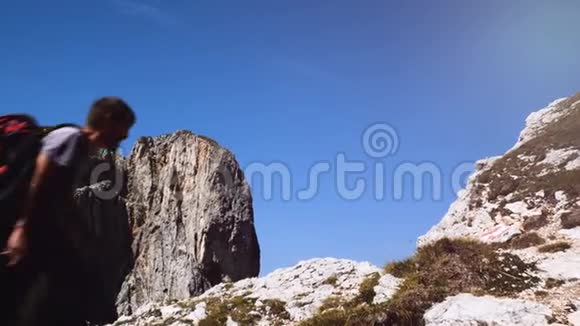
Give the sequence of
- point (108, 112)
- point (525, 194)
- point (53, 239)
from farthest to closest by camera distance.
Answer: point (525, 194), point (108, 112), point (53, 239)

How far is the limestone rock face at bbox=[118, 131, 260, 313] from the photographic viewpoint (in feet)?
147

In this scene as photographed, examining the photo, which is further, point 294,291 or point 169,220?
point 169,220

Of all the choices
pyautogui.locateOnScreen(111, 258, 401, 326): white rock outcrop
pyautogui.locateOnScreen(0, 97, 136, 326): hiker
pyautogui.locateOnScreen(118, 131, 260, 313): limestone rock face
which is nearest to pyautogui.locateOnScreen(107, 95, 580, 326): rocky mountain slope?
pyautogui.locateOnScreen(111, 258, 401, 326): white rock outcrop

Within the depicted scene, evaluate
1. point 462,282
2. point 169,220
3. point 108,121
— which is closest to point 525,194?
point 462,282

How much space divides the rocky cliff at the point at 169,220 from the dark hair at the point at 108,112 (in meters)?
37.7

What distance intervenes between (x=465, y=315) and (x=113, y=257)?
51.8 meters

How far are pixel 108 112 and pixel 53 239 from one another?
119 centimetres

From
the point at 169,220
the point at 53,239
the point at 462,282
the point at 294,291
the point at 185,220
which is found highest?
the point at 169,220

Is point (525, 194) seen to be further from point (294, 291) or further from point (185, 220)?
point (185, 220)

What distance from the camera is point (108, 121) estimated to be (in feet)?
14.2

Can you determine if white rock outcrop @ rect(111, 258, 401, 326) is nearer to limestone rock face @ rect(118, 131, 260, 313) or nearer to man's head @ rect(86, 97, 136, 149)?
man's head @ rect(86, 97, 136, 149)

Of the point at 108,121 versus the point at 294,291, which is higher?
the point at 108,121

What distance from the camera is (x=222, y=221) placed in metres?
44.9

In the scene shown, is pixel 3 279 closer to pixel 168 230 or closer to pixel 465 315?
pixel 465 315
